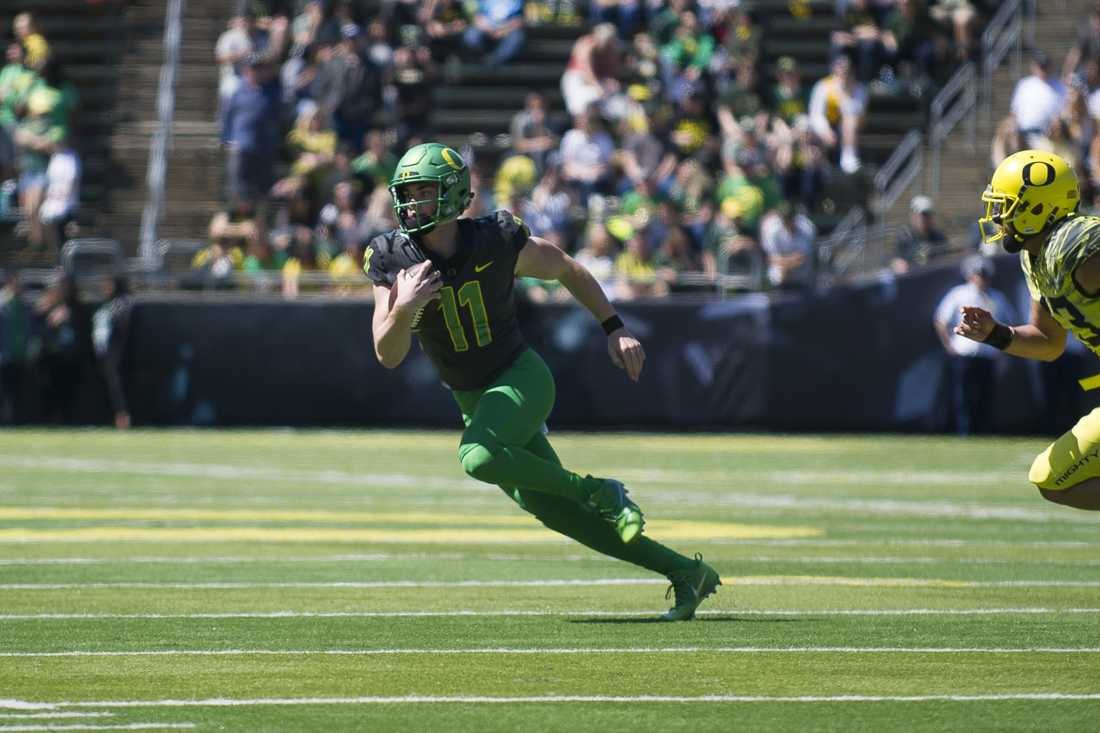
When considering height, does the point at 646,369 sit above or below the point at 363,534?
below

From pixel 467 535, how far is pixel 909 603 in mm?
3972

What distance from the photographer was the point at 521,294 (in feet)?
76.7

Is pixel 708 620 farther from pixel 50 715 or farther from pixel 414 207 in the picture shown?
pixel 50 715

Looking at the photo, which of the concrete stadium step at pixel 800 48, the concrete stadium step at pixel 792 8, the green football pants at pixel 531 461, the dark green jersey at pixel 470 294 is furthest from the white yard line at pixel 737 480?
the concrete stadium step at pixel 792 8

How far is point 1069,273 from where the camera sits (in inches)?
332

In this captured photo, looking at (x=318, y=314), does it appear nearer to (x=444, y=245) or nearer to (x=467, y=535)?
(x=467, y=535)

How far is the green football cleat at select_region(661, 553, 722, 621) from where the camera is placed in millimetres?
8883

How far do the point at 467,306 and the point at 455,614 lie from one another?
125cm

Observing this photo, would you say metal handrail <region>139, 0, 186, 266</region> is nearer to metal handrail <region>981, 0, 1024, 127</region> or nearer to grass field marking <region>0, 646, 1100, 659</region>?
metal handrail <region>981, 0, 1024, 127</region>

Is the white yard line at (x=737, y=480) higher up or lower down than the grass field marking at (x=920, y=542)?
lower down

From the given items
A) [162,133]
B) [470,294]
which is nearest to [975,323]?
[470,294]

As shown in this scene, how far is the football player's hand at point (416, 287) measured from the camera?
8312 millimetres

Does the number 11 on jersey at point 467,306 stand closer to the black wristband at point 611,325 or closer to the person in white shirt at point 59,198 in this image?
the black wristband at point 611,325

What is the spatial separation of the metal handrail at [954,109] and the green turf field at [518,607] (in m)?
8.00
